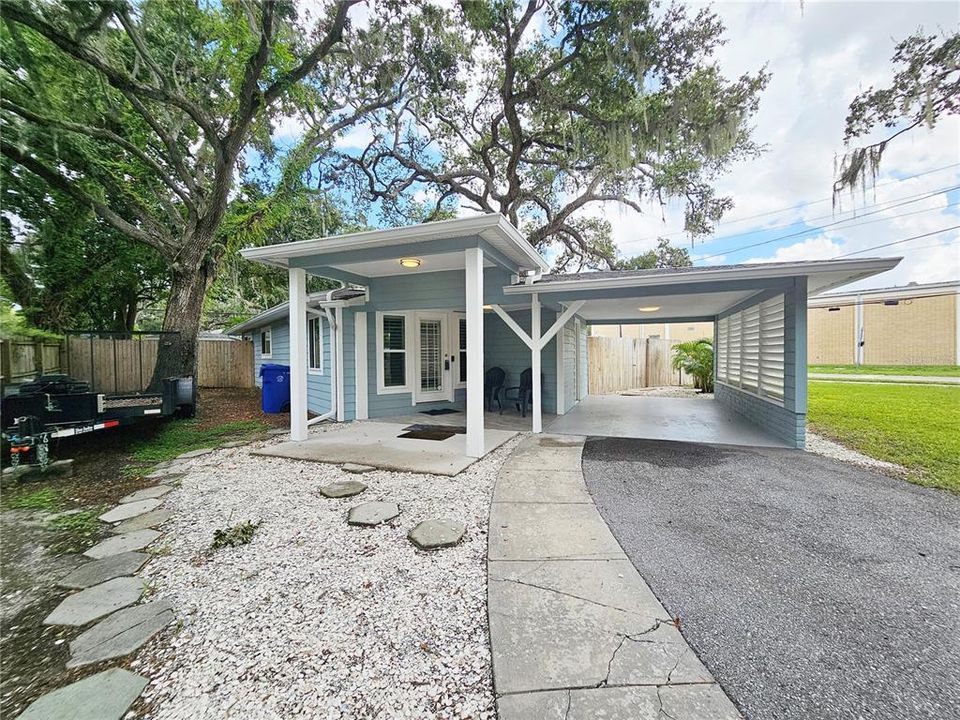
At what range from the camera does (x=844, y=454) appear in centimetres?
467

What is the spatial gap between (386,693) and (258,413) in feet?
26.0

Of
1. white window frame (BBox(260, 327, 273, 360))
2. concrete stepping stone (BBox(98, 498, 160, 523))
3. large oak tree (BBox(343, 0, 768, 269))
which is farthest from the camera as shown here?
white window frame (BBox(260, 327, 273, 360))

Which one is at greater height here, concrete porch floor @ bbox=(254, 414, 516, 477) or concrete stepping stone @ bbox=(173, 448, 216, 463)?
concrete porch floor @ bbox=(254, 414, 516, 477)

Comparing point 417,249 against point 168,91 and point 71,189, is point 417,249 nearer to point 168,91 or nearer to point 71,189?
point 168,91

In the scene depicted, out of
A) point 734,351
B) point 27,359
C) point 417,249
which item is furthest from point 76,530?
point 734,351

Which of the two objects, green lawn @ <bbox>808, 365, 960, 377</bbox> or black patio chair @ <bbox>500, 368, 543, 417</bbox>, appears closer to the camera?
black patio chair @ <bbox>500, 368, 543, 417</bbox>

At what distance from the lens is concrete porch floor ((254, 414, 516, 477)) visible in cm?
428

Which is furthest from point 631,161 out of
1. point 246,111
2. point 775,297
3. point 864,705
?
point 864,705

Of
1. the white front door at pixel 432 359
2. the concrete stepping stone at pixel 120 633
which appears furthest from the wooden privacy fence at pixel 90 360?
the white front door at pixel 432 359

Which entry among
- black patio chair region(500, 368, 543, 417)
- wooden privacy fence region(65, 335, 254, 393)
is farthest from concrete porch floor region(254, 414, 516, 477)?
wooden privacy fence region(65, 335, 254, 393)

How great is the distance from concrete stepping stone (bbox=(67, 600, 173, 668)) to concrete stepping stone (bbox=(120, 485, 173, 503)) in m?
1.94

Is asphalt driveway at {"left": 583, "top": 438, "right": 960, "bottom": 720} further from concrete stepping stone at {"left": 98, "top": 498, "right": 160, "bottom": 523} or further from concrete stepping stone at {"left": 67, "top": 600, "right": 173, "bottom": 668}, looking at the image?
concrete stepping stone at {"left": 98, "top": 498, "right": 160, "bottom": 523}

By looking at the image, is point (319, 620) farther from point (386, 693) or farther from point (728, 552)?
point (728, 552)

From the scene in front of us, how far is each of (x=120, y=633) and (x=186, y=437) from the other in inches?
196
